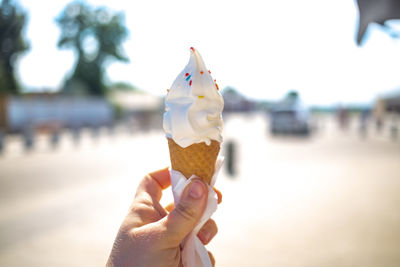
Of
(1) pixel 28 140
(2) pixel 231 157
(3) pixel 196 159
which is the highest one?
(3) pixel 196 159

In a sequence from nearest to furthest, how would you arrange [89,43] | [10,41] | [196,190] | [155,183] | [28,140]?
[196,190]
[155,183]
[28,140]
[10,41]
[89,43]

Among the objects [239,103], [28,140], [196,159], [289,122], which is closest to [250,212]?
[196,159]

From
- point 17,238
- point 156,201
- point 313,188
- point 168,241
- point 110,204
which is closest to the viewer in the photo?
point 168,241

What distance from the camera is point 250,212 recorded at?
216 inches

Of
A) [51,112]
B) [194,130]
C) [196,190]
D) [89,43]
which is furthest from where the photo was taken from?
[89,43]

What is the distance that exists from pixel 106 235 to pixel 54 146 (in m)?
11.0

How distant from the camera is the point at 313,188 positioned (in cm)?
694

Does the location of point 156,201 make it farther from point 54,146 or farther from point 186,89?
point 54,146

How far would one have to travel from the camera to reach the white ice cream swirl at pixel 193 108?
1.86m

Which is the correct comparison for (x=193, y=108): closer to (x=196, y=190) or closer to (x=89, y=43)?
(x=196, y=190)

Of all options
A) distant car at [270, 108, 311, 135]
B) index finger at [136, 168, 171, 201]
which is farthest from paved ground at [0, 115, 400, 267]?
distant car at [270, 108, 311, 135]

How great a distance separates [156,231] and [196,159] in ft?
1.73

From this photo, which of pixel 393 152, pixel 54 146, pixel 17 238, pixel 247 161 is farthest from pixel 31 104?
pixel 393 152

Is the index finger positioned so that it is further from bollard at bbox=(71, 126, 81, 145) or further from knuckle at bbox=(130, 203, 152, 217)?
bollard at bbox=(71, 126, 81, 145)
